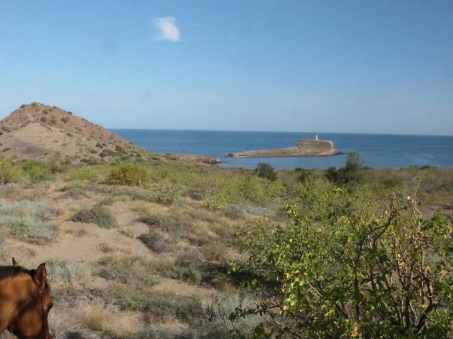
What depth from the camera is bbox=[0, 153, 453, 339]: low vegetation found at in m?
3.04

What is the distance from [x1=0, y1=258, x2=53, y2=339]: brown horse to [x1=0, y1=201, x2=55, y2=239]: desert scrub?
9.23 metres

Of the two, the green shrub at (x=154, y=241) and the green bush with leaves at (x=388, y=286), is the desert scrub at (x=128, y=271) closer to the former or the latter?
the green shrub at (x=154, y=241)

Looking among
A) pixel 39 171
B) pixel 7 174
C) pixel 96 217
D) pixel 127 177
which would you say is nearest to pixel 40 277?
pixel 96 217

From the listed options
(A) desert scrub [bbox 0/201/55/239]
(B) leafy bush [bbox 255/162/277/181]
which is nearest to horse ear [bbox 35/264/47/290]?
(A) desert scrub [bbox 0/201/55/239]

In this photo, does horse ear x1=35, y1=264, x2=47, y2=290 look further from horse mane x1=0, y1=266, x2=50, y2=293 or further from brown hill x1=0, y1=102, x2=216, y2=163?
brown hill x1=0, y1=102, x2=216, y2=163

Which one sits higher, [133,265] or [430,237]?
[430,237]

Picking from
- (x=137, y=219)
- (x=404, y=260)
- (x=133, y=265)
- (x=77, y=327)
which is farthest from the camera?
(x=137, y=219)

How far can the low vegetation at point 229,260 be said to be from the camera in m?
3.04

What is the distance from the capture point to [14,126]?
59344mm

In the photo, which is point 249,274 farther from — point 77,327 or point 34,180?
point 34,180

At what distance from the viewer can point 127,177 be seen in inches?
864

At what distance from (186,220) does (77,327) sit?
8318mm

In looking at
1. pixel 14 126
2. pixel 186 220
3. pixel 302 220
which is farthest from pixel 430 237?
pixel 14 126

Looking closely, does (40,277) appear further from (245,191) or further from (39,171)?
(39,171)
